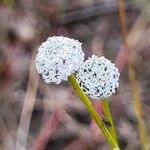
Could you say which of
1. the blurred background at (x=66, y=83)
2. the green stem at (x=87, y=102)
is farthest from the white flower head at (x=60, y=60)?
the blurred background at (x=66, y=83)

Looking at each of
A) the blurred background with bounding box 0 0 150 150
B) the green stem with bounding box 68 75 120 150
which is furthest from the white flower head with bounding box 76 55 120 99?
the blurred background with bounding box 0 0 150 150

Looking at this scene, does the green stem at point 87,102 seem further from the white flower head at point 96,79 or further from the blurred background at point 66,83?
the blurred background at point 66,83

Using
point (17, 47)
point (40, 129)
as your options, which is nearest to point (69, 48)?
point (40, 129)

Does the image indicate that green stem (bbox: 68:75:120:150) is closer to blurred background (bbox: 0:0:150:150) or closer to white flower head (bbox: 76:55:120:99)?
white flower head (bbox: 76:55:120:99)

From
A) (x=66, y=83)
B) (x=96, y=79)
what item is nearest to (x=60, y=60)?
(x=96, y=79)

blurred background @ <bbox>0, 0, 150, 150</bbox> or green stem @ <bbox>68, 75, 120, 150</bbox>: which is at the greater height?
blurred background @ <bbox>0, 0, 150, 150</bbox>

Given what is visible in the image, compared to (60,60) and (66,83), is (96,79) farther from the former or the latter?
(66,83)
